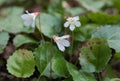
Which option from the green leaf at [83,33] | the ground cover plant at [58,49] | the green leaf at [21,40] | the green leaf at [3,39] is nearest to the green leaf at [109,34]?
the ground cover plant at [58,49]

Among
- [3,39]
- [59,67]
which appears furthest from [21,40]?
[59,67]

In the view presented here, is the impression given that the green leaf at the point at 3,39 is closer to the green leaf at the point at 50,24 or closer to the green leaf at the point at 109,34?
the green leaf at the point at 50,24

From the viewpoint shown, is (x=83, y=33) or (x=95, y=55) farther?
(x=83, y=33)

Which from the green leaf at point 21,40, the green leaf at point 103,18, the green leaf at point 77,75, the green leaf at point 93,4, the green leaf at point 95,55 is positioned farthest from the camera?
the green leaf at point 93,4

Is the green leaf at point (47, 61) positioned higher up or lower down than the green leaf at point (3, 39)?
lower down

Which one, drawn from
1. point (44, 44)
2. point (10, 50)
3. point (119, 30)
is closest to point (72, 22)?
point (44, 44)

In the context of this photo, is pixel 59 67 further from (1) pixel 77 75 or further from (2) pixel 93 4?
(2) pixel 93 4
